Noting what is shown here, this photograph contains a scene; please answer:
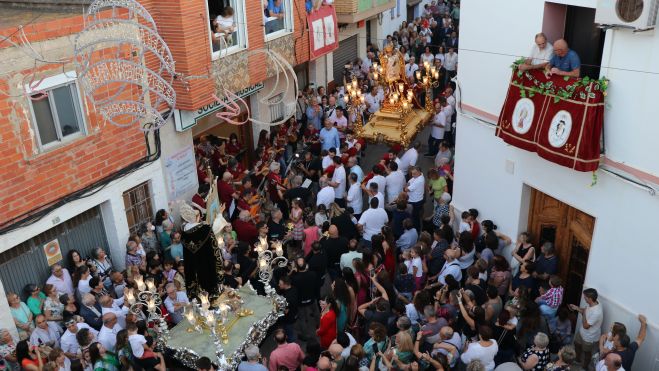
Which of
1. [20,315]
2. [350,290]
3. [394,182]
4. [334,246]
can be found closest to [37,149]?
[20,315]

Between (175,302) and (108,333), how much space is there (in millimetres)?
1177

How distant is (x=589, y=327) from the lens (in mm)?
9047

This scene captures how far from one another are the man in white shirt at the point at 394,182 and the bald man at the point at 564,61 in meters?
4.43

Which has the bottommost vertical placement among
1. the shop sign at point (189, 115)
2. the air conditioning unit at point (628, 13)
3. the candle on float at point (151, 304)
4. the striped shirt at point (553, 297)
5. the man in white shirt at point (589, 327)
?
the man in white shirt at point (589, 327)

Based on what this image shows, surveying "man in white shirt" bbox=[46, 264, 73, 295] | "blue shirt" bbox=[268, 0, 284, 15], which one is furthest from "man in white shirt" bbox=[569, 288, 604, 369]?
"blue shirt" bbox=[268, 0, 284, 15]

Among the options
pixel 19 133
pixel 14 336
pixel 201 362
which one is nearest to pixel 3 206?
pixel 19 133

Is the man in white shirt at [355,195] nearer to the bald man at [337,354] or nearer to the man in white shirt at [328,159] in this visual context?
the man in white shirt at [328,159]

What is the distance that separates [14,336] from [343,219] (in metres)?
5.78

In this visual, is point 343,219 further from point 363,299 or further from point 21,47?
point 21,47

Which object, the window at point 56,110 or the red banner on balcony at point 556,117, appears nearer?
the red banner on balcony at point 556,117

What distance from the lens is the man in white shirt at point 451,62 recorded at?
21.2 m

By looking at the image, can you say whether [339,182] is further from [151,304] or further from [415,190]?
[151,304]

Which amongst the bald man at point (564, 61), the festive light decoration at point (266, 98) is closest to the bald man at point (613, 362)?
the bald man at point (564, 61)

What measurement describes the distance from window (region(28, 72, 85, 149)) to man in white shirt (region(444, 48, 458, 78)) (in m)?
13.9
